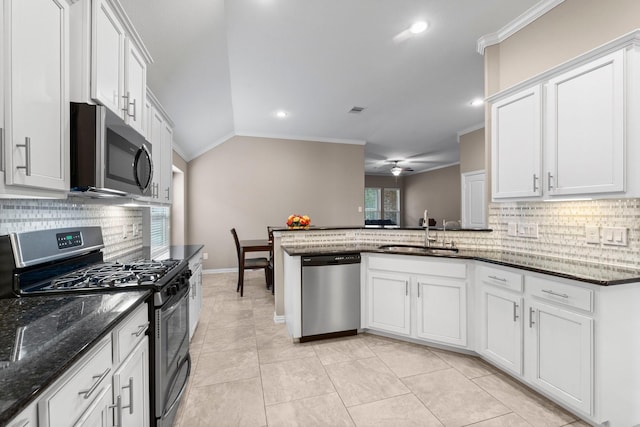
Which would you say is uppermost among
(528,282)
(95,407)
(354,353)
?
(528,282)

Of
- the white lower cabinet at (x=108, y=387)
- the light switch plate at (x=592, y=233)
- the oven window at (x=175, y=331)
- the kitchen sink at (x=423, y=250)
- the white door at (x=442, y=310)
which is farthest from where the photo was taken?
the kitchen sink at (x=423, y=250)

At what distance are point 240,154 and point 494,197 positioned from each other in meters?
4.78

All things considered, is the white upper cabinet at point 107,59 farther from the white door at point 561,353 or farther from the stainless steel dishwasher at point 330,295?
the white door at point 561,353

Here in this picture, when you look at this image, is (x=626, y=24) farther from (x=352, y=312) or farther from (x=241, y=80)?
(x=241, y=80)

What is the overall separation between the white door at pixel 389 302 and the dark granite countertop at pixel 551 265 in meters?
0.27

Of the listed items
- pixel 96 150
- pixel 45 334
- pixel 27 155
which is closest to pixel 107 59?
pixel 96 150

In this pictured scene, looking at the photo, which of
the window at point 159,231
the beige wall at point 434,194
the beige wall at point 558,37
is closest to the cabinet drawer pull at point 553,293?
the beige wall at point 558,37

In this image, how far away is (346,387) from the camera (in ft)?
6.83

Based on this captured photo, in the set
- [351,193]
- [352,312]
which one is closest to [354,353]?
[352,312]

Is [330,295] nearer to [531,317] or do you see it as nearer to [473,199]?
[531,317]

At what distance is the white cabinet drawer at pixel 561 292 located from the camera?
163cm

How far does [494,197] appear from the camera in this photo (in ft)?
8.18

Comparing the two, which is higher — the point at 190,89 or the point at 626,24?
the point at 190,89

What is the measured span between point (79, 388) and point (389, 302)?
2398 mm
